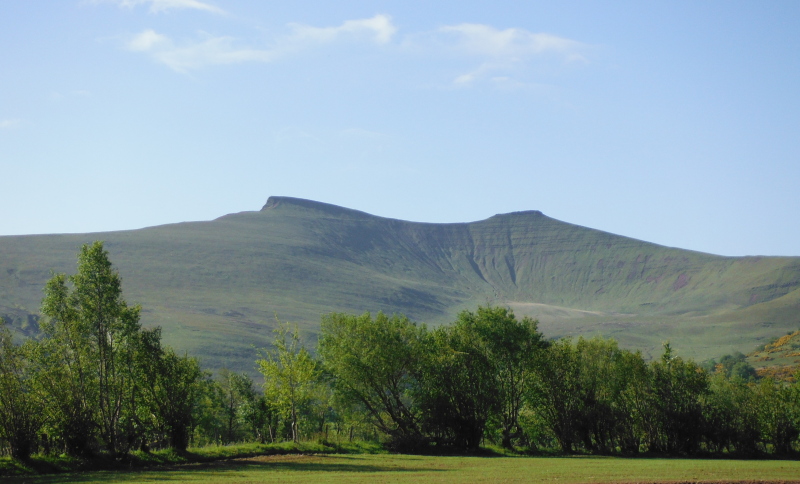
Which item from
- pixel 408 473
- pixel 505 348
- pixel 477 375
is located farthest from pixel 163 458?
pixel 505 348

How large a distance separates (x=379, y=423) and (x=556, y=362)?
1771 cm

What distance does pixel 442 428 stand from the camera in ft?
206

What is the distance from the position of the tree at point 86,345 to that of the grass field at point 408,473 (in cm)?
668

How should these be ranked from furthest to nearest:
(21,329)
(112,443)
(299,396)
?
(21,329) → (299,396) → (112,443)

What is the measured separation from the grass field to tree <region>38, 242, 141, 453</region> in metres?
6.68

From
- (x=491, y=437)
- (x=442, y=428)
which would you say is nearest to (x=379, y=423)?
(x=442, y=428)

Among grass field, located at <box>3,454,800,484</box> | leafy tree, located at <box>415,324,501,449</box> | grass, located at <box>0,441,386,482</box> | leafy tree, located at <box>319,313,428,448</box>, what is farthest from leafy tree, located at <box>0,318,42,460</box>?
leafy tree, located at <box>415,324,501,449</box>

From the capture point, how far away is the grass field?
3341 cm

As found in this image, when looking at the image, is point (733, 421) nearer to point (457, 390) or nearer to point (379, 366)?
point (457, 390)

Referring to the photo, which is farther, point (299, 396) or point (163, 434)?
point (299, 396)

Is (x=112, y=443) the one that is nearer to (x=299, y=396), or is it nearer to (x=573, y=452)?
(x=299, y=396)

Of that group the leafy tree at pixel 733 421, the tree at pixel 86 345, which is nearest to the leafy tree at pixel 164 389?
the tree at pixel 86 345

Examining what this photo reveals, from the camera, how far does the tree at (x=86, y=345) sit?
43750 mm

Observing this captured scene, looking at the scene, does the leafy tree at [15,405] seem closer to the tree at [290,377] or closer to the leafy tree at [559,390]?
the tree at [290,377]
